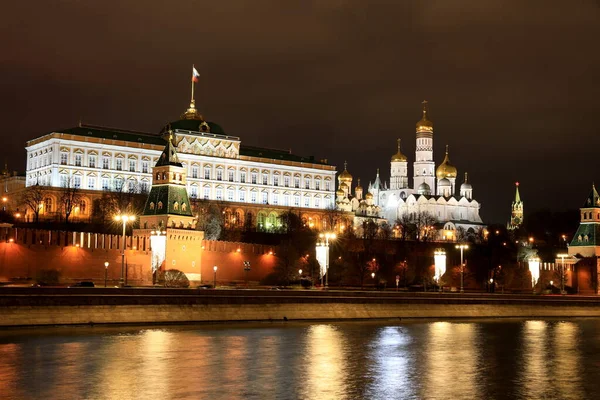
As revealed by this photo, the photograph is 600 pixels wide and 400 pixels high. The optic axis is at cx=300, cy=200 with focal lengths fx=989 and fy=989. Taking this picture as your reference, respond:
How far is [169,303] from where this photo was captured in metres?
44.7

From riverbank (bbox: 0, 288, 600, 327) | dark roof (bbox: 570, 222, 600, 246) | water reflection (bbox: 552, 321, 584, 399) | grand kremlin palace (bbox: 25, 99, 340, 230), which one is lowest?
water reflection (bbox: 552, 321, 584, 399)

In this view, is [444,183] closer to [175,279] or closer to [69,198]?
[69,198]

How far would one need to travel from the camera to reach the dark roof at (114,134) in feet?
414

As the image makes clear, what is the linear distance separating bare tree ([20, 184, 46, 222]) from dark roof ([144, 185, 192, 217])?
134 feet

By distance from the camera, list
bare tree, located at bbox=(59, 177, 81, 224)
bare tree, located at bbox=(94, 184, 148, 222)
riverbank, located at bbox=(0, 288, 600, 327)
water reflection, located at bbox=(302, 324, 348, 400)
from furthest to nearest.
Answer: bare tree, located at bbox=(59, 177, 81, 224)
bare tree, located at bbox=(94, 184, 148, 222)
riverbank, located at bbox=(0, 288, 600, 327)
water reflection, located at bbox=(302, 324, 348, 400)

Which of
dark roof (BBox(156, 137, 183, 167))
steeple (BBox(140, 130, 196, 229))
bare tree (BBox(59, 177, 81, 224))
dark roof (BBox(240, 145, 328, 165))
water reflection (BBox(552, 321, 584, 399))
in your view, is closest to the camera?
water reflection (BBox(552, 321, 584, 399))

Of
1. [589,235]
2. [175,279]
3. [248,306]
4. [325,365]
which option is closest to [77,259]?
[175,279]

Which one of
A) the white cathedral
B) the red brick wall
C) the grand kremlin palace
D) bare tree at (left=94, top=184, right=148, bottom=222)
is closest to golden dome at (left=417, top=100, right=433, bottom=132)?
the white cathedral

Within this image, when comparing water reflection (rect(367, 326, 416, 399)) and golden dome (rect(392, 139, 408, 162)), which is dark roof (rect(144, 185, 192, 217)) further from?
golden dome (rect(392, 139, 408, 162))

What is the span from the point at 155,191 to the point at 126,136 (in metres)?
60.7

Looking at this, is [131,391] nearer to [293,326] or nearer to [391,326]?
[293,326]

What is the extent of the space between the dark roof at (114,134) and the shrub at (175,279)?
6296 centimetres

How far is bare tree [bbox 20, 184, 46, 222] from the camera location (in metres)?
111

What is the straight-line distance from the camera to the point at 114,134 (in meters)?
130
